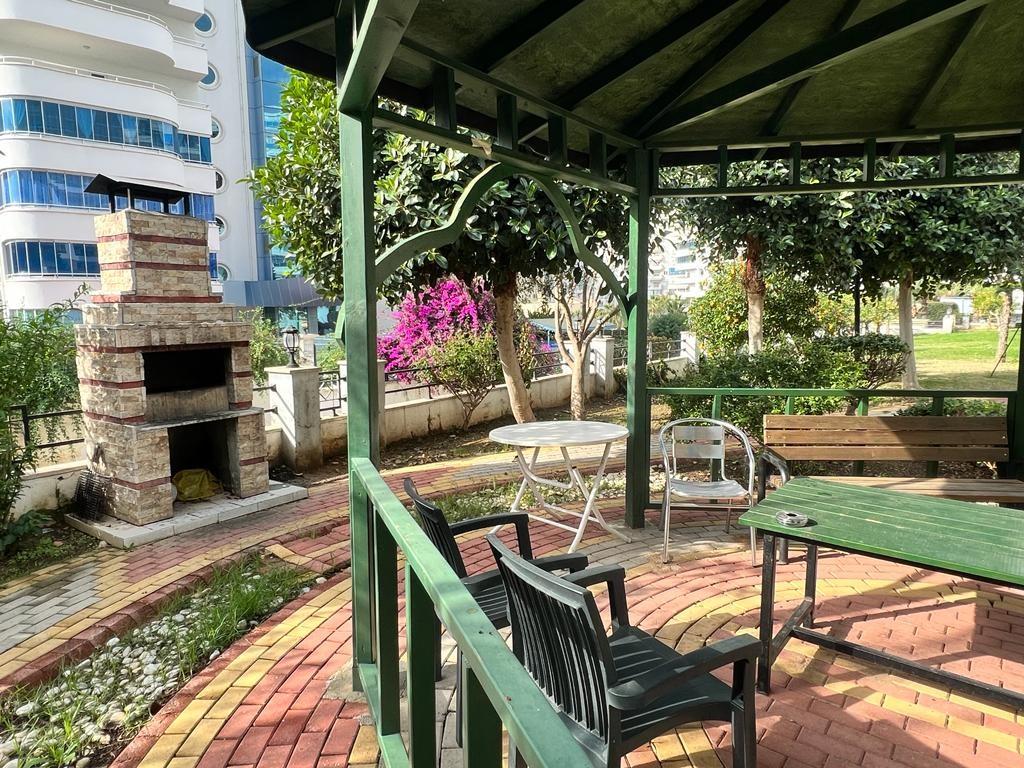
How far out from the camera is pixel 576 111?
387 cm

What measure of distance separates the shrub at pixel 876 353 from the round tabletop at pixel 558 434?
6865 mm

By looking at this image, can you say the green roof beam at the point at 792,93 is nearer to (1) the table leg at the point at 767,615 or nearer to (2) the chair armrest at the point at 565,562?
(1) the table leg at the point at 767,615

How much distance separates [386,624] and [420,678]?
1.66ft

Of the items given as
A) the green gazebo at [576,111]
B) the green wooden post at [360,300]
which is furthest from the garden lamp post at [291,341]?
the green wooden post at [360,300]

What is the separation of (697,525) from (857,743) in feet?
8.24

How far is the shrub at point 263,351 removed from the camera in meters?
11.1

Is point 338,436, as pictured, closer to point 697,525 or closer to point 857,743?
point 697,525

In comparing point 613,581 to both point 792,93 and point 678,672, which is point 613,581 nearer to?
point 678,672

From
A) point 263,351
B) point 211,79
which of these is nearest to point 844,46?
point 263,351

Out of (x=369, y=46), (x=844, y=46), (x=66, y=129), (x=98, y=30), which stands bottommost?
(x=369, y=46)

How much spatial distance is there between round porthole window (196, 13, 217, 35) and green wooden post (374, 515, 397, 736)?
38712mm

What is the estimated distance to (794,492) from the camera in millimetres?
3057

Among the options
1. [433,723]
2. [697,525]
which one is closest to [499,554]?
[433,723]

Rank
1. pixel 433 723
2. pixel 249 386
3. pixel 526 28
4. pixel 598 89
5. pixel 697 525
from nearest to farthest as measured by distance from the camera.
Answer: pixel 433 723
pixel 526 28
pixel 598 89
pixel 697 525
pixel 249 386
